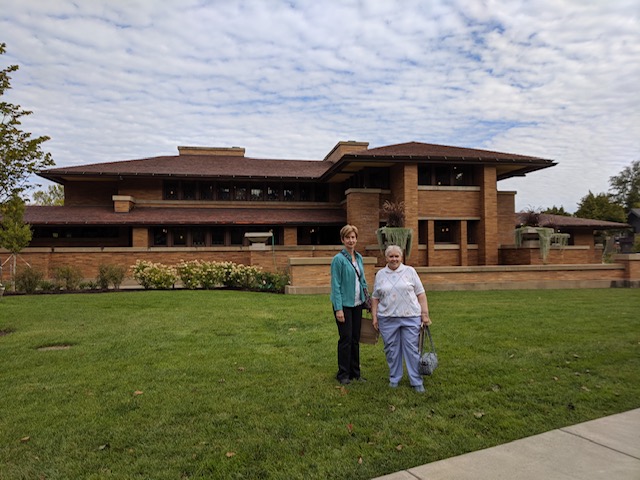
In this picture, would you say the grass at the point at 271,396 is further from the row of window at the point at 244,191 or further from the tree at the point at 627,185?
the tree at the point at 627,185

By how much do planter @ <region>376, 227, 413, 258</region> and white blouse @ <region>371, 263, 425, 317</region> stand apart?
1587 cm

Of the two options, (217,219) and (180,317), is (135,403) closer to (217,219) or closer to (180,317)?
Answer: (180,317)

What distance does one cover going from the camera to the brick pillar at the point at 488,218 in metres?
25.2

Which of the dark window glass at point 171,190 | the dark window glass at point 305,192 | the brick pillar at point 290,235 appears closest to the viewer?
the brick pillar at point 290,235

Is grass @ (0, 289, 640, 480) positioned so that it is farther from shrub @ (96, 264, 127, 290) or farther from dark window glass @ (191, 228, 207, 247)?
dark window glass @ (191, 228, 207, 247)

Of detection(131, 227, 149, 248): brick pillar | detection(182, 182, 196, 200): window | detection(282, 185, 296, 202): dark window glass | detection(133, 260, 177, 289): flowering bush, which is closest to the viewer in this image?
detection(133, 260, 177, 289): flowering bush

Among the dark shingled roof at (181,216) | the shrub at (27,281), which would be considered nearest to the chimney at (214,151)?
the dark shingled roof at (181,216)

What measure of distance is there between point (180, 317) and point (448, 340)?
6.16 m

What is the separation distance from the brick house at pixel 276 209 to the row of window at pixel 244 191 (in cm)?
7

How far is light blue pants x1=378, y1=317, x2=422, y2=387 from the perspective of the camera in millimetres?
5414

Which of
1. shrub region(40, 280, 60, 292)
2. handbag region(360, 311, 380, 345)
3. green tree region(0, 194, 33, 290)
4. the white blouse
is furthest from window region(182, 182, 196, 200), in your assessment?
the white blouse

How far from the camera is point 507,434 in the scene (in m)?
4.19

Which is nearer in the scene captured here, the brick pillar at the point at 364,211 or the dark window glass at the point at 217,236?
the brick pillar at the point at 364,211

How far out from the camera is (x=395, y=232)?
21203 millimetres
